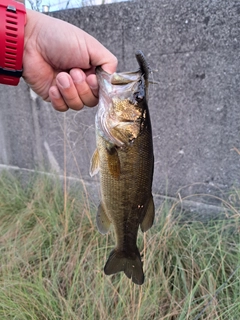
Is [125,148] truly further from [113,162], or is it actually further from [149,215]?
[149,215]

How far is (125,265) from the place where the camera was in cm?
131

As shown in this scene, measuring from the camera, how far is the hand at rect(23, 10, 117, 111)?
1311 millimetres

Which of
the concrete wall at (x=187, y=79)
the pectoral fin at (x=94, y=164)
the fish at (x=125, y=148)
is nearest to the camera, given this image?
the fish at (x=125, y=148)

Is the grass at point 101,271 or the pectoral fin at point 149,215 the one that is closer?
the pectoral fin at point 149,215

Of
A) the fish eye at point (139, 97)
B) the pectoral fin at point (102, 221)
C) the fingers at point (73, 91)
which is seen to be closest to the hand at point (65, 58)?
the fingers at point (73, 91)

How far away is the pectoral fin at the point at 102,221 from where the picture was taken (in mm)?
1280

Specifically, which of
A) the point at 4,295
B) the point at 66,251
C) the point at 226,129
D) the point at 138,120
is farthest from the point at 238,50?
the point at 4,295

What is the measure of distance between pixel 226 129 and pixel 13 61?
1.64m

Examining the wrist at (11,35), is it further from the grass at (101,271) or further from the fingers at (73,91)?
the grass at (101,271)

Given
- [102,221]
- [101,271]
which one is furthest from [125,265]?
[101,271]

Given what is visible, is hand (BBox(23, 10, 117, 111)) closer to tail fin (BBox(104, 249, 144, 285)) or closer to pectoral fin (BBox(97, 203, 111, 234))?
pectoral fin (BBox(97, 203, 111, 234))

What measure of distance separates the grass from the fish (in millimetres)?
517

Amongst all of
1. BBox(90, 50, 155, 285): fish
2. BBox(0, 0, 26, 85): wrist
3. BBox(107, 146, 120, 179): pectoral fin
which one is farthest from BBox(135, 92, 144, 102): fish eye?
BBox(0, 0, 26, 85): wrist

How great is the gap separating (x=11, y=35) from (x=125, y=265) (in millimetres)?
1172
